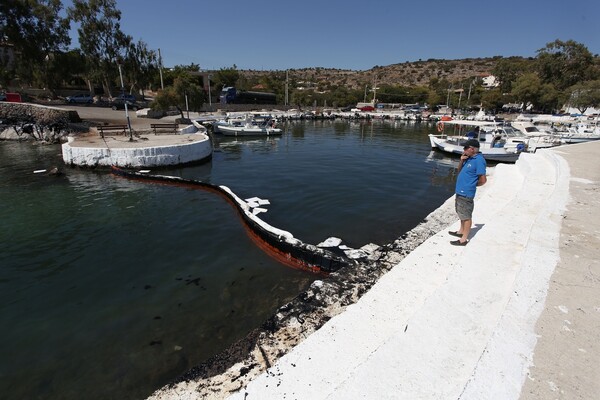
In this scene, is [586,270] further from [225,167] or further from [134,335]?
[225,167]

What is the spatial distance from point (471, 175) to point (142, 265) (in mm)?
7968

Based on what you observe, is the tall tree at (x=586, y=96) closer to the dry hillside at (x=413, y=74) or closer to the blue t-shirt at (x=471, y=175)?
the blue t-shirt at (x=471, y=175)

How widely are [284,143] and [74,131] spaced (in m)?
19.9

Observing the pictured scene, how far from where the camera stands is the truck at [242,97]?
233 feet

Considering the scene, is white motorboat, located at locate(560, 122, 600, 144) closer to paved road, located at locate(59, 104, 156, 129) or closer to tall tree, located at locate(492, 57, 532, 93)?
paved road, located at locate(59, 104, 156, 129)

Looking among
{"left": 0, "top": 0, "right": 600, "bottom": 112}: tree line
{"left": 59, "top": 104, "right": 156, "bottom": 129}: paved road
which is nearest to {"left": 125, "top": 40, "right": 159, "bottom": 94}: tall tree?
{"left": 0, "top": 0, "right": 600, "bottom": 112}: tree line

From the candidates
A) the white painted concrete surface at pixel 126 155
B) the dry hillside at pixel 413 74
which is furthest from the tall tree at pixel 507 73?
the white painted concrete surface at pixel 126 155

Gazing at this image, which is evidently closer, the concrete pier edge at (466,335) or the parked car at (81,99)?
the concrete pier edge at (466,335)

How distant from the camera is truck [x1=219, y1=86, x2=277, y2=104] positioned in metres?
70.9

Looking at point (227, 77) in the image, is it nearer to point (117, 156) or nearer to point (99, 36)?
point (99, 36)

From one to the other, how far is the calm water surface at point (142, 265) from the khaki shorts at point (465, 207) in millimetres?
3611

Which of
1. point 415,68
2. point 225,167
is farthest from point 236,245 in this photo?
point 415,68

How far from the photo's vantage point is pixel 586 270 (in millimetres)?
4613

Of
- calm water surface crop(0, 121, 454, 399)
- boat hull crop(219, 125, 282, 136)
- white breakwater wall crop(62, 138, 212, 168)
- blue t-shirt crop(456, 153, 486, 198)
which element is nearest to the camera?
calm water surface crop(0, 121, 454, 399)
